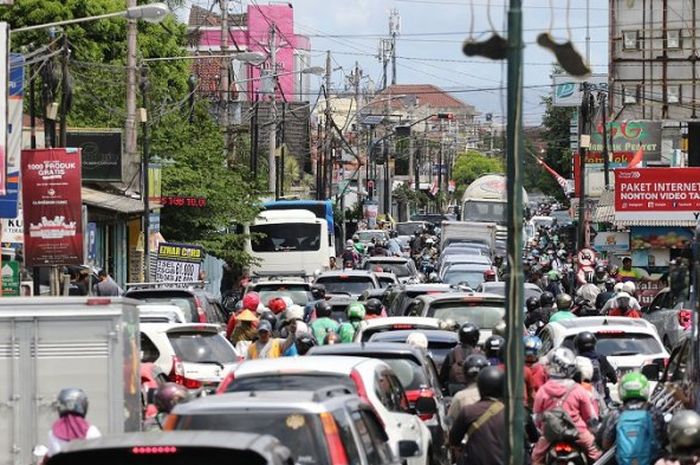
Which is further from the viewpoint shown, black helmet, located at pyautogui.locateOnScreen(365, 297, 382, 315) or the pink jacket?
black helmet, located at pyautogui.locateOnScreen(365, 297, 382, 315)

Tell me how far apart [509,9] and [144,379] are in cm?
899

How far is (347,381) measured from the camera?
12.9 meters

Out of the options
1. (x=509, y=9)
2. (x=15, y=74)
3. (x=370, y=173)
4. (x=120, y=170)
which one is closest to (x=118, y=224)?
(x=120, y=170)

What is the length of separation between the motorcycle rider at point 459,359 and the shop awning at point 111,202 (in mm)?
22865

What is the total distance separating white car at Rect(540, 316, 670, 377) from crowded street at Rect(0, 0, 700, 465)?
0.12 feet

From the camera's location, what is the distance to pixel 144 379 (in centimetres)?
1800

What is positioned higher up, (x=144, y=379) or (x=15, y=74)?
(x=15, y=74)

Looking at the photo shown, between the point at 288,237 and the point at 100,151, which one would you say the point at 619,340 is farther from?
the point at 288,237

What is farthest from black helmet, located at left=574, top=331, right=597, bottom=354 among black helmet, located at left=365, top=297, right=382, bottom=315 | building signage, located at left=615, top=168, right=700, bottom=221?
building signage, located at left=615, top=168, right=700, bottom=221

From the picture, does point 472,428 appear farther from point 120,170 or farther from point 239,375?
point 120,170

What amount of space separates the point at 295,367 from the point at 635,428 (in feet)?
7.85

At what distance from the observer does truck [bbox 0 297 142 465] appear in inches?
598

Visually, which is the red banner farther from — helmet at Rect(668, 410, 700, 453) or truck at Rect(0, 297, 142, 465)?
helmet at Rect(668, 410, 700, 453)

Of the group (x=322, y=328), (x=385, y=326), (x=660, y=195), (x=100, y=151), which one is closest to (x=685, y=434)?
(x=385, y=326)
